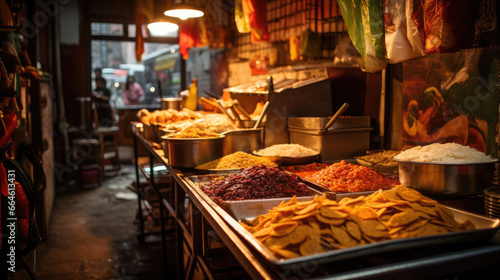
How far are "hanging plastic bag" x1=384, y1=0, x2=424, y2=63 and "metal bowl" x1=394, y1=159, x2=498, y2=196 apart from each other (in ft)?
2.53

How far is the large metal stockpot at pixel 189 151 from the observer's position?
2602 millimetres

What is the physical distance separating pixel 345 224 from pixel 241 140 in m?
1.77

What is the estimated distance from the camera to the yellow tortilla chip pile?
1223 mm

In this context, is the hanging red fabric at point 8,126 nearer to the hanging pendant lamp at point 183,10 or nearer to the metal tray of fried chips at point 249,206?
the metal tray of fried chips at point 249,206

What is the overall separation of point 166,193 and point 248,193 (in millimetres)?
2708

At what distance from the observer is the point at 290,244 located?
1.22 m

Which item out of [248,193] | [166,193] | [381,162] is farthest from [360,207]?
[166,193]

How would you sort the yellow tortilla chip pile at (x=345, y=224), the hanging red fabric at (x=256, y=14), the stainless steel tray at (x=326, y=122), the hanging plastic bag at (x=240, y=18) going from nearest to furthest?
the yellow tortilla chip pile at (x=345, y=224)
the stainless steel tray at (x=326, y=122)
the hanging red fabric at (x=256, y=14)
the hanging plastic bag at (x=240, y=18)

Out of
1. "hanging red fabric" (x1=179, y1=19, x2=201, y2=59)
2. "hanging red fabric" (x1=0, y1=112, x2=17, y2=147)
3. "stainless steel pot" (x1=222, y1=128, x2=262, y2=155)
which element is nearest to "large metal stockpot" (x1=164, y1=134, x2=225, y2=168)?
"stainless steel pot" (x1=222, y1=128, x2=262, y2=155)

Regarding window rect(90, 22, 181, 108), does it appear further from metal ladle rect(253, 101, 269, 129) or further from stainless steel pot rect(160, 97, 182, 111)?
metal ladle rect(253, 101, 269, 129)

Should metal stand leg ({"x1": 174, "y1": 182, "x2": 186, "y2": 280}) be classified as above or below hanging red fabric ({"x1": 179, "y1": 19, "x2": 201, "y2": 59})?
below

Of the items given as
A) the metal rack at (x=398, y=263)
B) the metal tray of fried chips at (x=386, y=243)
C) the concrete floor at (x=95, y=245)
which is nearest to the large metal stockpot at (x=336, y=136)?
the metal tray of fried chips at (x=386, y=243)

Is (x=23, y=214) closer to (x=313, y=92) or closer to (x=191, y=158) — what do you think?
(x=191, y=158)

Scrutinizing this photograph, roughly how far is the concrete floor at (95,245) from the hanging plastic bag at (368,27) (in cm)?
287
